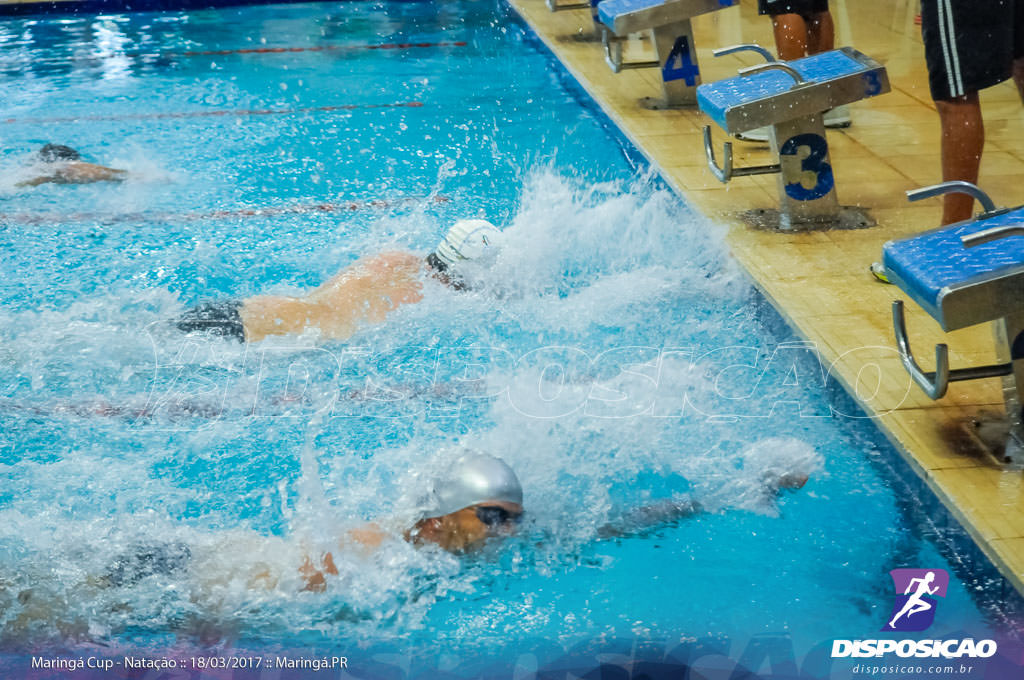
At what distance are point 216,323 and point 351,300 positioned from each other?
1.43ft

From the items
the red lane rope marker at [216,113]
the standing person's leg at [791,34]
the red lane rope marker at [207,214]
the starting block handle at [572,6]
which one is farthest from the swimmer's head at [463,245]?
the starting block handle at [572,6]

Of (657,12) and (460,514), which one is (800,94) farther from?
(460,514)

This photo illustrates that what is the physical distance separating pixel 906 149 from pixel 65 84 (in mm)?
5050


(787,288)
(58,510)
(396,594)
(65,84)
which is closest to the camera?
(396,594)

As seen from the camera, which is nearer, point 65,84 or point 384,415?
point 384,415

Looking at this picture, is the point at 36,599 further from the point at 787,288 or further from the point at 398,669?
the point at 787,288

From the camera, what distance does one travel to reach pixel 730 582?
239 centimetres

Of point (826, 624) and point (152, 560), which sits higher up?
point (152, 560)

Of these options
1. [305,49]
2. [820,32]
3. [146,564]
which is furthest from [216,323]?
[305,49]

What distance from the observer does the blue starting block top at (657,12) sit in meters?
5.08

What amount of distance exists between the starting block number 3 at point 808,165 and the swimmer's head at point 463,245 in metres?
1.14

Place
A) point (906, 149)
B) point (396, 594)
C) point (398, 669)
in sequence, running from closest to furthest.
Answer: point (398, 669)
point (396, 594)
point (906, 149)

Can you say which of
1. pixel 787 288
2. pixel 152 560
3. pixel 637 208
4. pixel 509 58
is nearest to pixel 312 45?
pixel 509 58

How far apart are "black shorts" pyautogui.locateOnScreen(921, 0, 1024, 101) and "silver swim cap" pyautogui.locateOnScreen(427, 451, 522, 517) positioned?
184cm
